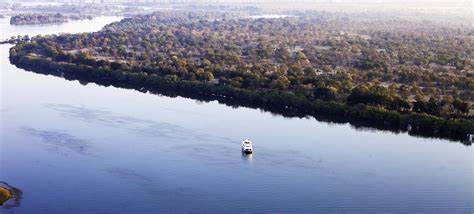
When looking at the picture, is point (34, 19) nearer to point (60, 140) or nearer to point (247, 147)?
point (60, 140)

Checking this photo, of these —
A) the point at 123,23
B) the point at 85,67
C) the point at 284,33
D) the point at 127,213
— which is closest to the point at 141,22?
the point at 123,23

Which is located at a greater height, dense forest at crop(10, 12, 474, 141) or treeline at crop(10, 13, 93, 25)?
dense forest at crop(10, 12, 474, 141)

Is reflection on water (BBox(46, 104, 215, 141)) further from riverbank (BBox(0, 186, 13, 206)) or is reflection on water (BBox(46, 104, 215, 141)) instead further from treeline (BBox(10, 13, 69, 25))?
treeline (BBox(10, 13, 69, 25))

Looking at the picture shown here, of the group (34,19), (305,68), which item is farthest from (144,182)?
(34,19)

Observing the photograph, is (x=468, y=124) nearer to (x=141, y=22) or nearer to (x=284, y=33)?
(x=284, y=33)

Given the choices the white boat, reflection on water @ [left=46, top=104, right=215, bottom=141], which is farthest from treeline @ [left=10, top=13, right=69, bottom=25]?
the white boat
